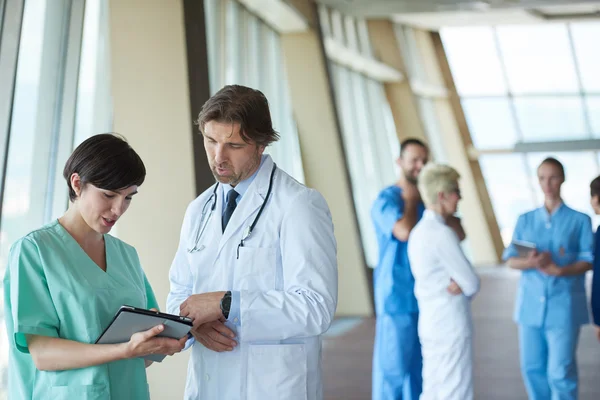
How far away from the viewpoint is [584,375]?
15.6 feet

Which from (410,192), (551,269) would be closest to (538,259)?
(551,269)

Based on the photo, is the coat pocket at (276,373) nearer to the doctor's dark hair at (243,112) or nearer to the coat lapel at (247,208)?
the coat lapel at (247,208)

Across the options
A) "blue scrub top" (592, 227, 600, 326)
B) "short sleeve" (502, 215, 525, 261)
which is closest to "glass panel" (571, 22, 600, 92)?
"short sleeve" (502, 215, 525, 261)

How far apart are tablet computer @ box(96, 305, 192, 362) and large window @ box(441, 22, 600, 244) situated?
50.1 ft

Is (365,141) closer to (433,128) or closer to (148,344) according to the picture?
(433,128)

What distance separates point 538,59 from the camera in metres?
16.0

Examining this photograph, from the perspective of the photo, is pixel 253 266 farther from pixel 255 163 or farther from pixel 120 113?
pixel 120 113

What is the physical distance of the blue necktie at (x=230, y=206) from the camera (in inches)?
75.7

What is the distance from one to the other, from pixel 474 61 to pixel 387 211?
13483 mm

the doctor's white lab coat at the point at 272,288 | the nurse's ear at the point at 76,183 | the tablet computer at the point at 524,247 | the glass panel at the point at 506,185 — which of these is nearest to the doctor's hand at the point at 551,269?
the tablet computer at the point at 524,247

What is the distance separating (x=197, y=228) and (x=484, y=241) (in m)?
16.0

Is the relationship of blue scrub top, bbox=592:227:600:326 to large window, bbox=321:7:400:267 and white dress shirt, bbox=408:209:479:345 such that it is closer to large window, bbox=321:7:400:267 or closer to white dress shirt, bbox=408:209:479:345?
white dress shirt, bbox=408:209:479:345

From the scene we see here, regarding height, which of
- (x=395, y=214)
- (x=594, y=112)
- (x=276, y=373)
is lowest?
(x=276, y=373)

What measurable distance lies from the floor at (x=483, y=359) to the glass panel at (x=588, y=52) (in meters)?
9.55
